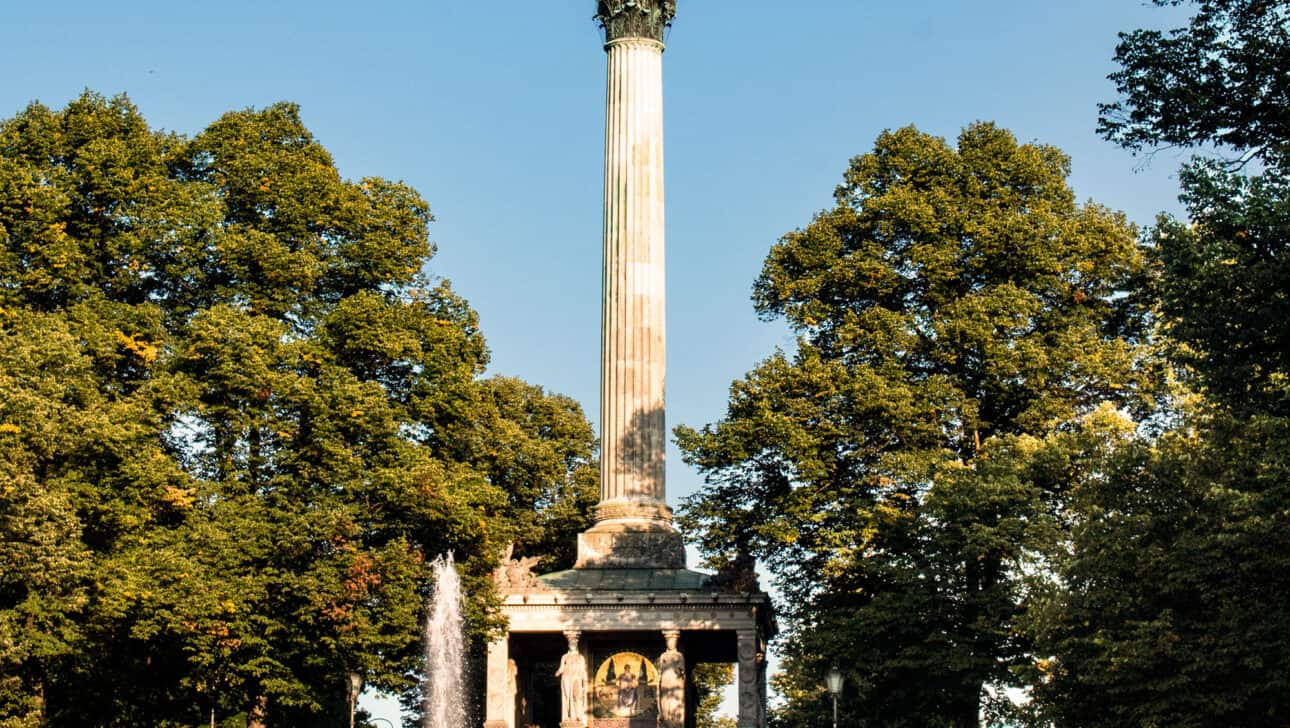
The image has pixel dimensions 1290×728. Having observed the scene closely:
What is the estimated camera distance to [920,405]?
39.5 meters

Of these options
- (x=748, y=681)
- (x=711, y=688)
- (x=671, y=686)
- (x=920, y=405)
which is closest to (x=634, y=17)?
(x=920, y=405)

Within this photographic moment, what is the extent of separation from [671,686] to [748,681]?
1.73 meters

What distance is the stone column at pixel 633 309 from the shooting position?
3534 cm

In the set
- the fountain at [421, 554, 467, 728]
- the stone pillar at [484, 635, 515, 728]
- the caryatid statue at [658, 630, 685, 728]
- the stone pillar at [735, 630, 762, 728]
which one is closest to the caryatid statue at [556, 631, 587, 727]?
the stone pillar at [484, 635, 515, 728]

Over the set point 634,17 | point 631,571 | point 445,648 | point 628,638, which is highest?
point 634,17

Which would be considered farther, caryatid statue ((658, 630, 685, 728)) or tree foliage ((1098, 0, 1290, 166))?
caryatid statue ((658, 630, 685, 728))

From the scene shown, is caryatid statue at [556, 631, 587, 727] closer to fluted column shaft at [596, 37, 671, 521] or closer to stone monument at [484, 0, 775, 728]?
stone monument at [484, 0, 775, 728]

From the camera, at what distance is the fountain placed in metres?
35.2

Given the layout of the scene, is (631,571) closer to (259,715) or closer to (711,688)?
(259,715)

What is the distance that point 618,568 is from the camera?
115ft

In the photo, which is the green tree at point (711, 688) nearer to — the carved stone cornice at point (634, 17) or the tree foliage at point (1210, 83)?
the carved stone cornice at point (634, 17)

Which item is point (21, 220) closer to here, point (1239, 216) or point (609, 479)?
point (609, 479)

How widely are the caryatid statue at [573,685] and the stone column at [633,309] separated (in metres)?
2.31

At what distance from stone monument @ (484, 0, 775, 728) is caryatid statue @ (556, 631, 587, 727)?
30 millimetres
